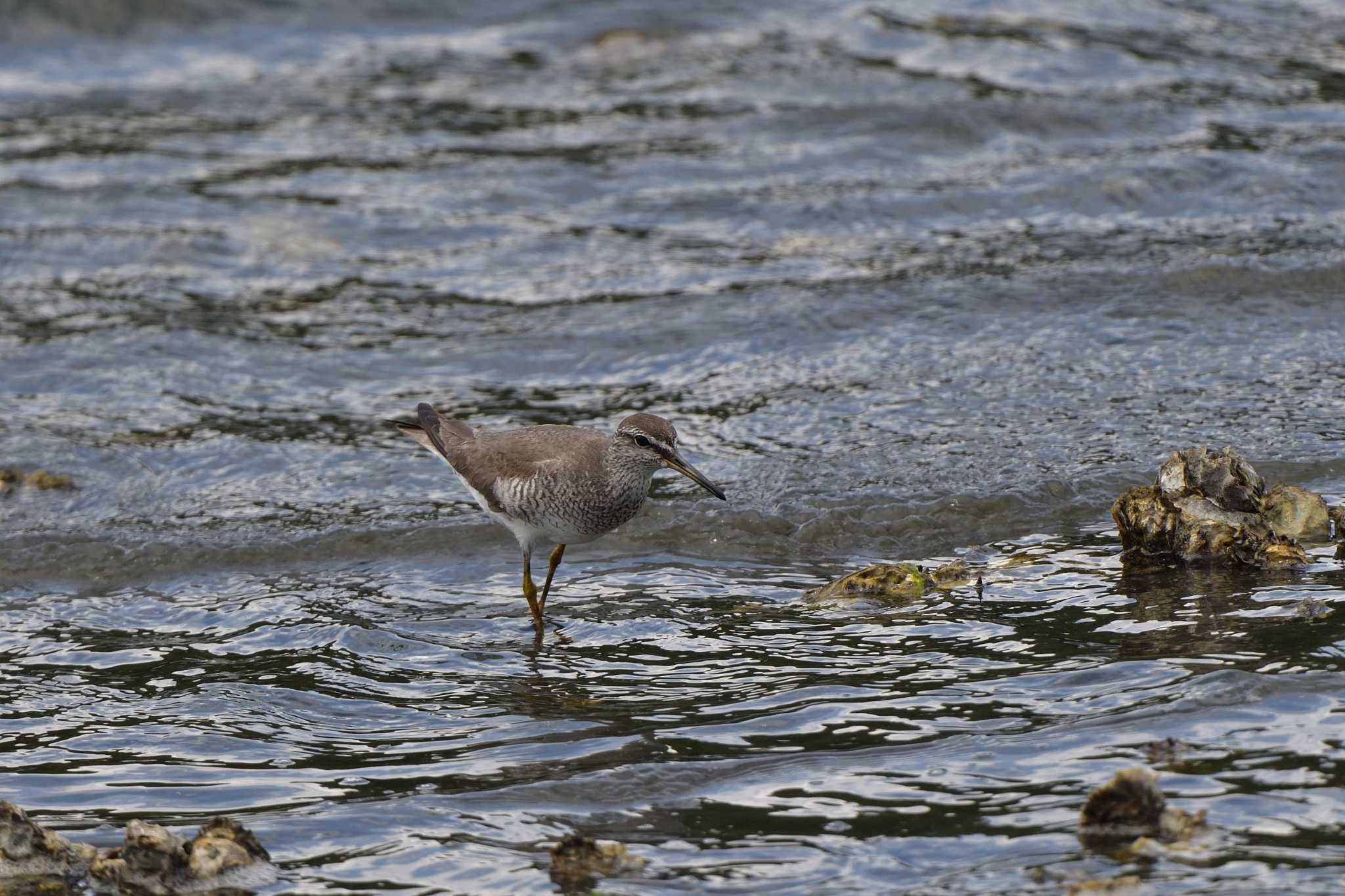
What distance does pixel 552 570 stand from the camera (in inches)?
303

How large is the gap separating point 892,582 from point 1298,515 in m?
1.86

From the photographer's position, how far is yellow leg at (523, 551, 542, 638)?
24.0ft

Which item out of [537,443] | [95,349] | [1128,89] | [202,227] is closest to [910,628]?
[537,443]

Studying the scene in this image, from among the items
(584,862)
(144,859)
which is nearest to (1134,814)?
(584,862)

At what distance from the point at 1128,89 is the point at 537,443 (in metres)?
9.29

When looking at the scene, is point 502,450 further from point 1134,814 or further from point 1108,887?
point 1108,887

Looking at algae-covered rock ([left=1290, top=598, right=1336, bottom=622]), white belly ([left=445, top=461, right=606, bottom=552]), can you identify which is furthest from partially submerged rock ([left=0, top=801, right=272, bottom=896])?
algae-covered rock ([left=1290, top=598, right=1336, bottom=622])

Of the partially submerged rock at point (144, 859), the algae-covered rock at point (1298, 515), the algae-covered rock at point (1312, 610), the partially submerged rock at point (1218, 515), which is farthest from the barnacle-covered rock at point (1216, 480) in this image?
the partially submerged rock at point (144, 859)

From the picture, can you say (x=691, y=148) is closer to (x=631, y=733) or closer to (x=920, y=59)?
(x=920, y=59)

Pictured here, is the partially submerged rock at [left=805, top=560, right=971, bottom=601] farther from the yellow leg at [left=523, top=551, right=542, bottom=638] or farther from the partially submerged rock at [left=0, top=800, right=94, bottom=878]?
the partially submerged rock at [left=0, top=800, right=94, bottom=878]

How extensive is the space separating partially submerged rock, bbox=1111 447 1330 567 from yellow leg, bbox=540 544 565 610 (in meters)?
2.61

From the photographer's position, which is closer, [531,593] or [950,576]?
[950,576]

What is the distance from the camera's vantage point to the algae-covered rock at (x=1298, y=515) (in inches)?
283

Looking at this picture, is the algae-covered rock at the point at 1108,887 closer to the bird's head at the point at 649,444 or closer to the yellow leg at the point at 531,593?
the yellow leg at the point at 531,593
